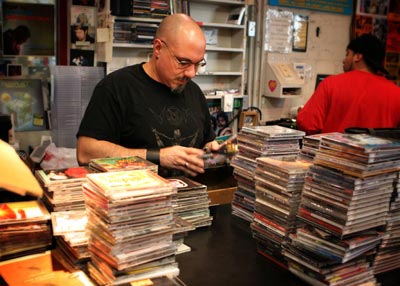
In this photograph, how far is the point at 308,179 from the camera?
1.37 meters

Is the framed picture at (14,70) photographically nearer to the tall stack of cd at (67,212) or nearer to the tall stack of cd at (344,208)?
the tall stack of cd at (67,212)

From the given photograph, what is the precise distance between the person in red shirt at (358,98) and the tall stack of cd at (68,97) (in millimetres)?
1854

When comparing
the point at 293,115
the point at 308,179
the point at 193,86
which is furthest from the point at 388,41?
the point at 308,179

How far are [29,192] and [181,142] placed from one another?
5.09 feet

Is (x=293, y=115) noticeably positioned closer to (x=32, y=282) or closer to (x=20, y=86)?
(x=20, y=86)

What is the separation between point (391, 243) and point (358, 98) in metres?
1.72

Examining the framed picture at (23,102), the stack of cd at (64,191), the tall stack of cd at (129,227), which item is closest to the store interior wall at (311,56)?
the framed picture at (23,102)

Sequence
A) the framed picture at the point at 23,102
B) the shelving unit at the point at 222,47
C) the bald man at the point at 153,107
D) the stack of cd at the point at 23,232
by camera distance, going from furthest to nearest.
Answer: the shelving unit at the point at 222,47
the framed picture at the point at 23,102
the bald man at the point at 153,107
the stack of cd at the point at 23,232

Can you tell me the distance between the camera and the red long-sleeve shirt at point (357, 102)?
2922 millimetres

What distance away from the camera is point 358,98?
295 cm

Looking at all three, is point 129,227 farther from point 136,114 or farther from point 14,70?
point 14,70

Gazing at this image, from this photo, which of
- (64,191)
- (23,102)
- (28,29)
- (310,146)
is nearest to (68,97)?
(23,102)

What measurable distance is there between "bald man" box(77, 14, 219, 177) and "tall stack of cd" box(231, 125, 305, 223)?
0.69 ft

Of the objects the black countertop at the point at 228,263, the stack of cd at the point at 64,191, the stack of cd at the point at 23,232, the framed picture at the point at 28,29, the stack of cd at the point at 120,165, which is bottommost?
the black countertop at the point at 228,263
